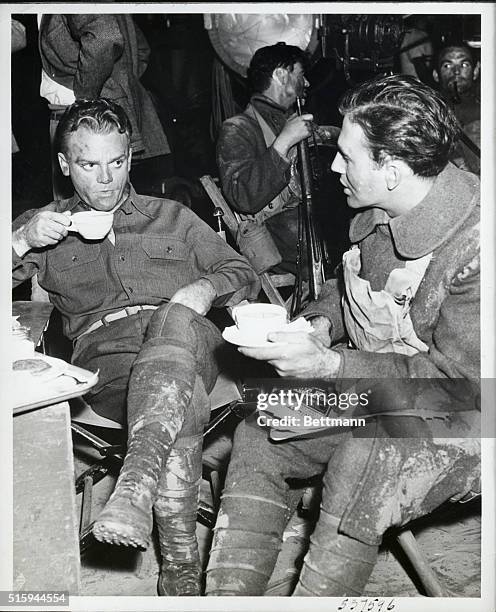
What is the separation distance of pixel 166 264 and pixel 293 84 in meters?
0.91

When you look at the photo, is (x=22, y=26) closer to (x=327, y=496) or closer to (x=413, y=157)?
(x=413, y=157)

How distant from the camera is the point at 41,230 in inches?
95.9

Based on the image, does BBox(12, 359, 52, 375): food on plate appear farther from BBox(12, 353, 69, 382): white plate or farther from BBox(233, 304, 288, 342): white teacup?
BBox(233, 304, 288, 342): white teacup

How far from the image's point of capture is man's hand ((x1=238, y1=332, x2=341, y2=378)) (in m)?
1.88

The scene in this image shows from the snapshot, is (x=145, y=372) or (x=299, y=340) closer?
(x=299, y=340)

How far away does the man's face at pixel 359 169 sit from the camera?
83.7 inches

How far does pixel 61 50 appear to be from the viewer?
243 cm

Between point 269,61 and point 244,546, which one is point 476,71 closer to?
point 269,61

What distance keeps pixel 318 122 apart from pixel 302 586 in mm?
1607

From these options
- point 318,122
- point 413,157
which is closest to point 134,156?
point 318,122

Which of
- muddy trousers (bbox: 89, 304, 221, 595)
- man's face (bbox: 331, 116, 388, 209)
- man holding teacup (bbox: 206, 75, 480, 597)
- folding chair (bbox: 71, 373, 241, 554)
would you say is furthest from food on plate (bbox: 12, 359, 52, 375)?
man's face (bbox: 331, 116, 388, 209)

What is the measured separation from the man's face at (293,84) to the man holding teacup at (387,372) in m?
0.73

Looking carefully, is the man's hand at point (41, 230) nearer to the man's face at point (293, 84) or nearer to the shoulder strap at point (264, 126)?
the shoulder strap at point (264, 126)

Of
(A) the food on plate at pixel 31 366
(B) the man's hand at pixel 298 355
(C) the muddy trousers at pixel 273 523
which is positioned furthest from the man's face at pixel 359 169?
(A) the food on plate at pixel 31 366
